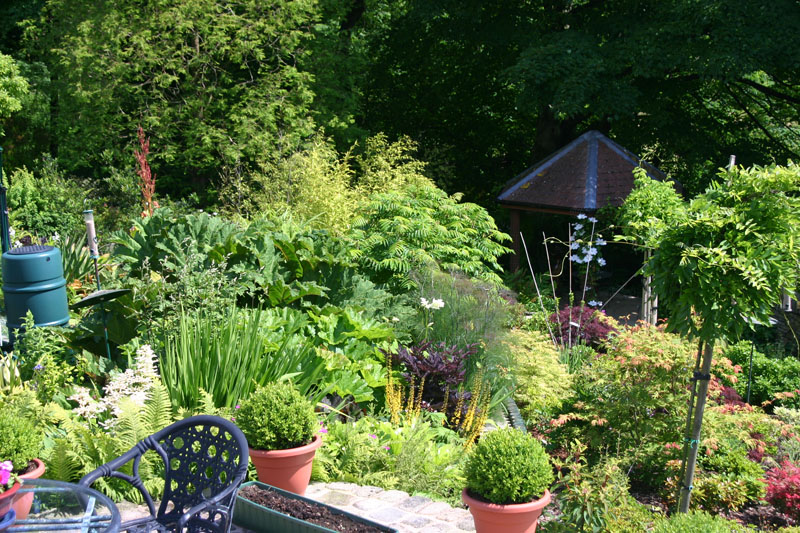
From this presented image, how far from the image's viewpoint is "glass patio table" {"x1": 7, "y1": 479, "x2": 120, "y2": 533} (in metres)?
2.48

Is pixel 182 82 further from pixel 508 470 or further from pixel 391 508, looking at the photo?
pixel 508 470

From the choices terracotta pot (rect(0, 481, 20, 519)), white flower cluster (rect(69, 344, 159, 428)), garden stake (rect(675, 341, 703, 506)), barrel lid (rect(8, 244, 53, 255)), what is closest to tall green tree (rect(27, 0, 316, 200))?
barrel lid (rect(8, 244, 53, 255))

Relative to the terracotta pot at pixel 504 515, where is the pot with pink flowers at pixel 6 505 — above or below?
above

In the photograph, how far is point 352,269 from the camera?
670 centimetres

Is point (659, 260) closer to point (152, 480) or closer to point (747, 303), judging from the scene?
point (747, 303)

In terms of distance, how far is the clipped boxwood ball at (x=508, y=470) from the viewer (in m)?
3.40

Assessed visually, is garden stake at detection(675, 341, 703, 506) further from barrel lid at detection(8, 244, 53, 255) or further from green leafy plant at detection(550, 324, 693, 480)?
barrel lid at detection(8, 244, 53, 255)

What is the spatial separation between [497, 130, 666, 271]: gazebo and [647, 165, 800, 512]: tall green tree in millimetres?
6119

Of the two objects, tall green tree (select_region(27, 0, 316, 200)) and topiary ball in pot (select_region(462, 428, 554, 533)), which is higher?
tall green tree (select_region(27, 0, 316, 200))

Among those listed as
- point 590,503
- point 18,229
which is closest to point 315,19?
point 18,229

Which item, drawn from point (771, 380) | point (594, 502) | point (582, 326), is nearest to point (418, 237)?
point (582, 326)

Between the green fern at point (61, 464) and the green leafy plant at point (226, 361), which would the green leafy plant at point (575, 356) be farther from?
the green fern at point (61, 464)

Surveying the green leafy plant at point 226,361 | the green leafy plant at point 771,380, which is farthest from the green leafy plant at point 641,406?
the green leafy plant at point 771,380

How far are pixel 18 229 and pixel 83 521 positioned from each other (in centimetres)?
938
